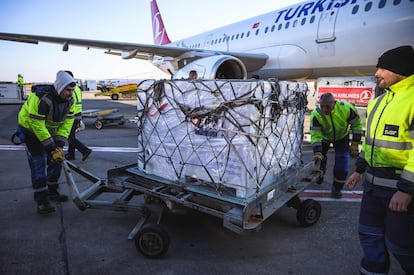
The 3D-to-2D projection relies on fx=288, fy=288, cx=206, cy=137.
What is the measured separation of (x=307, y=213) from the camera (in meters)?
3.24

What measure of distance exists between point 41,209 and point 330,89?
23.3 ft

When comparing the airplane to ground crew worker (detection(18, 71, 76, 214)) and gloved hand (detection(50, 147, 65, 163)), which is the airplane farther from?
gloved hand (detection(50, 147, 65, 163))

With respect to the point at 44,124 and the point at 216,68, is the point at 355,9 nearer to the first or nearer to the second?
the point at 216,68

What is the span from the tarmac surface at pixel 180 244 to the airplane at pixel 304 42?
306cm

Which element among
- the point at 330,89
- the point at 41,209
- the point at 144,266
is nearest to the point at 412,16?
the point at 330,89

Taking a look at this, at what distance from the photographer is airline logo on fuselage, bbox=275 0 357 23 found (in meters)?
7.89

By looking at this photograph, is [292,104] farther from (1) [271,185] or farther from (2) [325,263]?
(2) [325,263]

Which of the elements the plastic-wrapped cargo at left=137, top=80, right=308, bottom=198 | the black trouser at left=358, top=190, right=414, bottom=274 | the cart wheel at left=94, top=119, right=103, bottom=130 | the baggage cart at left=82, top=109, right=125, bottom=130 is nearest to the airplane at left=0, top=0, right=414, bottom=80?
the baggage cart at left=82, top=109, right=125, bottom=130

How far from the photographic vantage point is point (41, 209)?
141 inches

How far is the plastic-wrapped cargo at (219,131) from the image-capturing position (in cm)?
248

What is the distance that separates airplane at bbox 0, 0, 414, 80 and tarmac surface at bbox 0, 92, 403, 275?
3.06 m

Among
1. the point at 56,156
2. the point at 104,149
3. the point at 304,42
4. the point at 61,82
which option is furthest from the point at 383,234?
the point at 304,42

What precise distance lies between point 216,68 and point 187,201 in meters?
5.39

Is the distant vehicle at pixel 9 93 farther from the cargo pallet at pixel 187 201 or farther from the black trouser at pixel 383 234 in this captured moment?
the black trouser at pixel 383 234
